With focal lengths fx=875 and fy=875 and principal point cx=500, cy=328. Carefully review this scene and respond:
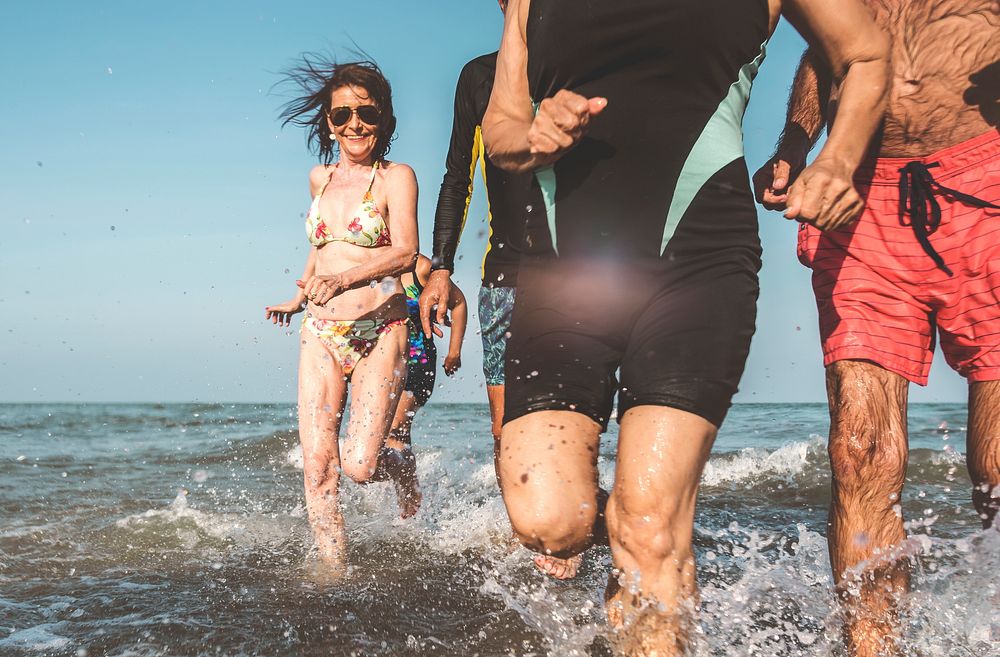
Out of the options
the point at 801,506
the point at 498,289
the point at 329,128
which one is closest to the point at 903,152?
the point at 498,289

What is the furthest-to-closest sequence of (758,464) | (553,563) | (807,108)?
(758,464) → (553,563) → (807,108)

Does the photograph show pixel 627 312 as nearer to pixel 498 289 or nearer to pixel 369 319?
pixel 498 289

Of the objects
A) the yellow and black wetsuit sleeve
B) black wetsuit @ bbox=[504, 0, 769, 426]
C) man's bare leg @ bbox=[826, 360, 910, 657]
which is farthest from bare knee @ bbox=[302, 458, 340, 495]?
man's bare leg @ bbox=[826, 360, 910, 657]

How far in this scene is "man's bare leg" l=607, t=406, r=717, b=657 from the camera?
7.06 ft

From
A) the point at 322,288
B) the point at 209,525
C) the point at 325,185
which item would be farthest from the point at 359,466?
the point at 209,525

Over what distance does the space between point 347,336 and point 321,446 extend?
616 millimetres

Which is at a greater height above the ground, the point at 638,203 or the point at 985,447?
the point at 638,203

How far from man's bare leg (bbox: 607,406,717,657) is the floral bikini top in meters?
2.99

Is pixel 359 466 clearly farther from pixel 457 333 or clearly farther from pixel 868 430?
pixel 868 430

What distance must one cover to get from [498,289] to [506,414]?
223 centimetres

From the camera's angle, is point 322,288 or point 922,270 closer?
point 922,270

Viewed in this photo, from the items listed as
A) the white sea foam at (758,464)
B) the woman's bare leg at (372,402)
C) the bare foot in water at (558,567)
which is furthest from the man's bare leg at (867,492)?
the white sea foam at (758,464)

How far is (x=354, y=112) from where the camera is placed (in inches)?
200

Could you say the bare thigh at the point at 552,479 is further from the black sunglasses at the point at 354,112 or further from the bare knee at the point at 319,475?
the black sunglasses at the point at 354,112
